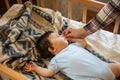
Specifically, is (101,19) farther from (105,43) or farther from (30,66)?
(30,66)

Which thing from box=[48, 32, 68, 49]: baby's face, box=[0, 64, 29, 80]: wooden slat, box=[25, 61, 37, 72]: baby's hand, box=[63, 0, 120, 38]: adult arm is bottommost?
box=[25, 61, 37, 72]: baby's hand

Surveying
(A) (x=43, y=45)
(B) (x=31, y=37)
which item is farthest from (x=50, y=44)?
(B) (x=31, y=37)

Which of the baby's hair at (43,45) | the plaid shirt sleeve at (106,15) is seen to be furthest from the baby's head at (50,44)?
the plaid shirt sleeve at (106,15)

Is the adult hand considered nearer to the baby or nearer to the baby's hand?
the baby

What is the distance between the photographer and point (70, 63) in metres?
1.14

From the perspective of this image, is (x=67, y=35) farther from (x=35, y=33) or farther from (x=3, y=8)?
(x=3, y=8)

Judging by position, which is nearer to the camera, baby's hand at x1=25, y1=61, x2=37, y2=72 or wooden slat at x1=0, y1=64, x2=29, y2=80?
wooden slat at x1=0, y1=64, x2=29, y2=80

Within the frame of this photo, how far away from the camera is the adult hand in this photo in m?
1.25

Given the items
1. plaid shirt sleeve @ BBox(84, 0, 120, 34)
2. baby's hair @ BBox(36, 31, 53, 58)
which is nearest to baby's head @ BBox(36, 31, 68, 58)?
baby's hair @ BBox(36, 31, 53, 58)

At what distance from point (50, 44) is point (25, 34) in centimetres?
20

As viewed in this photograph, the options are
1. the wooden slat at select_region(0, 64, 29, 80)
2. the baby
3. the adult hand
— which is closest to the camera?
the wooden slat at select_region(0, 64, 29, 80)

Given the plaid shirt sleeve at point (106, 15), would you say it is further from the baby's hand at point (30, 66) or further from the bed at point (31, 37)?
the baby's hand at point (30, 66)

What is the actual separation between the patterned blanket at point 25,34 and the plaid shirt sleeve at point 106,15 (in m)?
0.24

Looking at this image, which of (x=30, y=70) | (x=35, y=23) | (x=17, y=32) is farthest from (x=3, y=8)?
(x=30, y=70)
